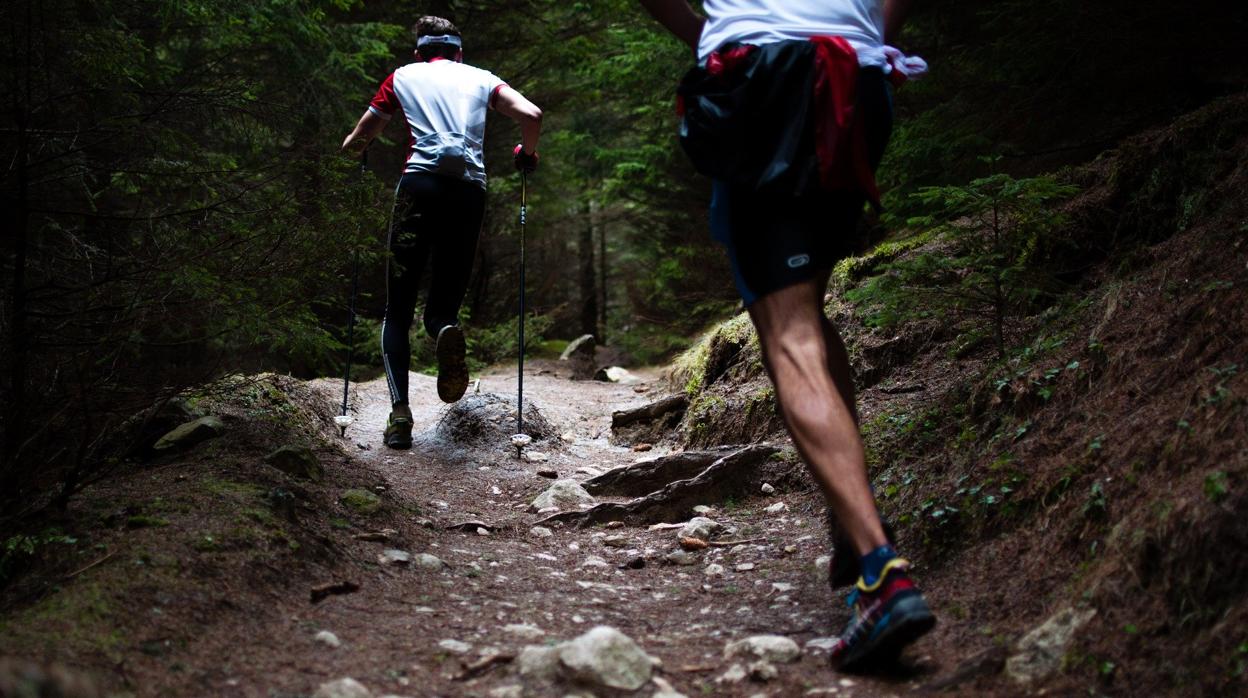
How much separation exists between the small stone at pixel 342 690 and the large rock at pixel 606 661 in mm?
452

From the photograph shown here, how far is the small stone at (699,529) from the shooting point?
3.77 m

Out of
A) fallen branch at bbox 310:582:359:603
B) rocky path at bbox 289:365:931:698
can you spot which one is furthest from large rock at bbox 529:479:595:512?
fallen branch at bbox 310:582:359:603

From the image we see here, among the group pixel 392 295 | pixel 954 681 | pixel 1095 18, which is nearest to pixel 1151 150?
pixel 1095 18

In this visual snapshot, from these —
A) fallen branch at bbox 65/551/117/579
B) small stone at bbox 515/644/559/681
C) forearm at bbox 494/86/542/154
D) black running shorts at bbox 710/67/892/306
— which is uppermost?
forearm at bbox 494/86/542/154

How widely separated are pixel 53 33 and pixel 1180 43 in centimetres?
566

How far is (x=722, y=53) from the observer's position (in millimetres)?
2373

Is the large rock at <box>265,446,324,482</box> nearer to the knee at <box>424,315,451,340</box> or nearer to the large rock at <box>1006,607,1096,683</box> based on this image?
the knee at <box>424,315,451,340</box>

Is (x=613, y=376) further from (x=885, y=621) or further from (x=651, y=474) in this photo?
(x=885, y=621)

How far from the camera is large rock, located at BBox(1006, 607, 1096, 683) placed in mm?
1826

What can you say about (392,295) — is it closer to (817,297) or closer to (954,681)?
(817,297)

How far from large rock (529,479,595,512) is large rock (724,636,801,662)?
7.32 feet

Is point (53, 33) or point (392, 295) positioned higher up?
point (53, 33)

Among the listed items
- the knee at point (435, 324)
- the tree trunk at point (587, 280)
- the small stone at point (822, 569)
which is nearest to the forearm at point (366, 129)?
the knee at point (435, 324)

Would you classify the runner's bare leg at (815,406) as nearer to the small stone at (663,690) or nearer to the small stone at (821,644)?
the small stone at (821,644)
